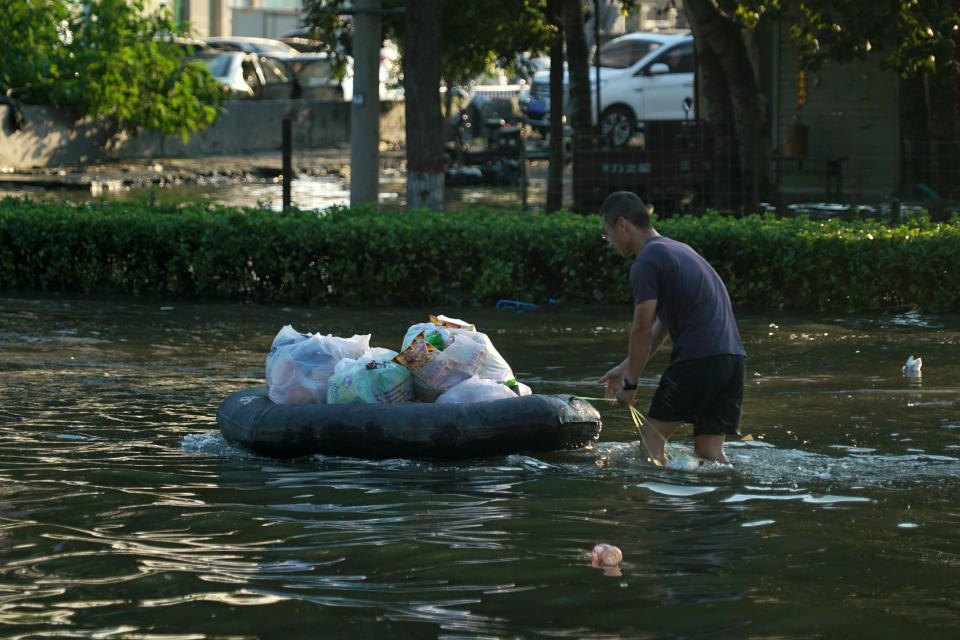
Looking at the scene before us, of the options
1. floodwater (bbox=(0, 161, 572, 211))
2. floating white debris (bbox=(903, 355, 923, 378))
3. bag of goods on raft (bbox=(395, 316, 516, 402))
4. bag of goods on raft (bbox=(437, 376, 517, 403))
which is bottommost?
floating white debris (bbox=(903, 355, 923, 378))

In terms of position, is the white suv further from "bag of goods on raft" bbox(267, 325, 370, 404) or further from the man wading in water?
the man wading in water

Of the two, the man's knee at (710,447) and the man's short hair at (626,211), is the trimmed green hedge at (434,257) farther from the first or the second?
the man's short hair at (626,211)

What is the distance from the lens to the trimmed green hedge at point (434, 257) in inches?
472

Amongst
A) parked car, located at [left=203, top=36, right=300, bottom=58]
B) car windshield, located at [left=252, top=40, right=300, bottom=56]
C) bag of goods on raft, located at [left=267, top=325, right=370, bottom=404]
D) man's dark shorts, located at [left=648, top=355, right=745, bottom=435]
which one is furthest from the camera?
car windshield, located at [left=252, top=40, right=300, bottom=56]

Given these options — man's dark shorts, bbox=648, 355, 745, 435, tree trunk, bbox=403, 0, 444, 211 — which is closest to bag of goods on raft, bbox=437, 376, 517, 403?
man's dark shorts, bbox=648, 355, 745, 435

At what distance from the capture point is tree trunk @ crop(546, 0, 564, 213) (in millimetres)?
16812

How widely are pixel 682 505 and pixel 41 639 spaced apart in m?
3.01

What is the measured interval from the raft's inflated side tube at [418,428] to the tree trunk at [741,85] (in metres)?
9.68

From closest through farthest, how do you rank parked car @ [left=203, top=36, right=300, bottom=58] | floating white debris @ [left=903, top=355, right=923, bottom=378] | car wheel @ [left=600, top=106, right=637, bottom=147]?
floating white debris @ [left=903, top=355, right=923, bottom=378]
car wheel @ [left=600, top=106, right=637, bottom=147]
parked car @ [left=203, top=36, right=300, bottom=58]

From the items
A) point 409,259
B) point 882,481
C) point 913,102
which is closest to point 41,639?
point 882,481

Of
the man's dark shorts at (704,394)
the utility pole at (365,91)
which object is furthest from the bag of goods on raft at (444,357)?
the utility pole at (365,91)

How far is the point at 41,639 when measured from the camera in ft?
14.9

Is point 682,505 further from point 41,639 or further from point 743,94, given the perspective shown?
point 743,94

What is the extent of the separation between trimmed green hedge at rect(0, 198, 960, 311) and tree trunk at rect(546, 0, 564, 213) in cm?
342
